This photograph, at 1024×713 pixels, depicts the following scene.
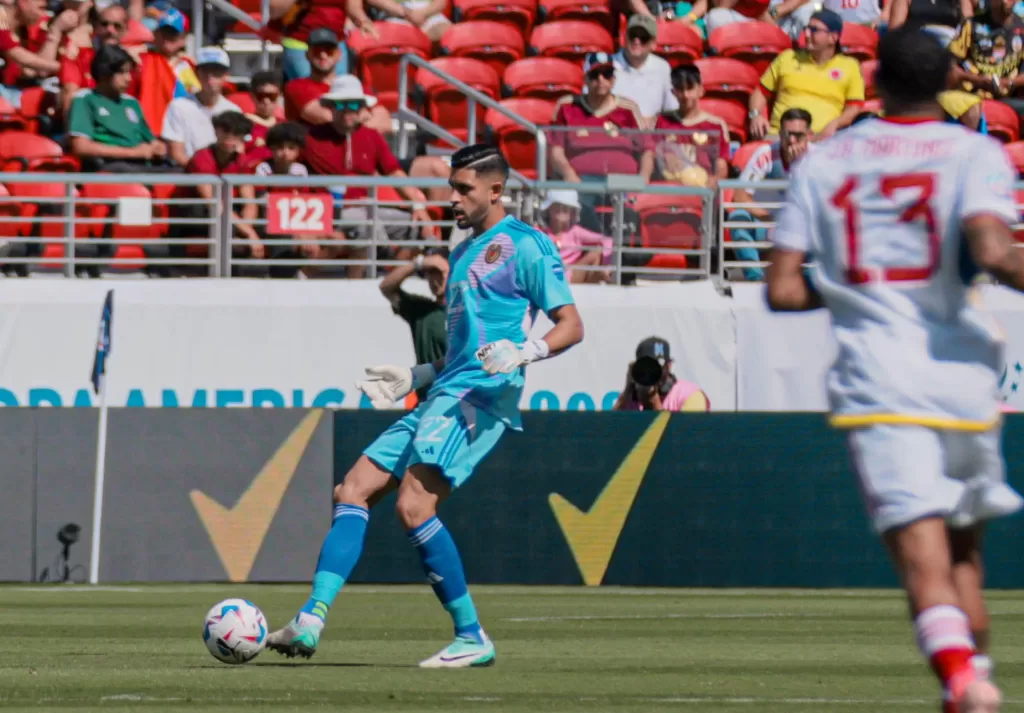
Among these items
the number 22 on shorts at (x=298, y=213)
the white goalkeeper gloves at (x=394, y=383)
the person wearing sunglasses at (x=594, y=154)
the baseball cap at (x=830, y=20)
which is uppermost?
the baseball cap at (x=830, y=20)

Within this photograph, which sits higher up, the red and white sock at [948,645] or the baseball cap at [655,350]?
the red and white sock at [948,645]

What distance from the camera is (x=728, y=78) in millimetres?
21484

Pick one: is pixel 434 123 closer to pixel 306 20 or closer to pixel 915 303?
pixel 306 20

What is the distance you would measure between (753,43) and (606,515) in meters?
8.59

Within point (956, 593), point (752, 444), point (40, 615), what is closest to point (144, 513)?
point (40, 615)

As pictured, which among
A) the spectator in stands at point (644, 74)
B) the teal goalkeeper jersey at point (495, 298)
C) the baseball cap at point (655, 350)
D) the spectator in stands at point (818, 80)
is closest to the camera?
the teal goalkeeper jersey at point (495, 298)

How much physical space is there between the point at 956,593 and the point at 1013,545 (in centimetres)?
1012

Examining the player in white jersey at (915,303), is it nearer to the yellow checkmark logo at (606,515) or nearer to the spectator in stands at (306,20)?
the yellow checkmark logo at (606,515)

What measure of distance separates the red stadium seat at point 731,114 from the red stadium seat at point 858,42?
1.45 m

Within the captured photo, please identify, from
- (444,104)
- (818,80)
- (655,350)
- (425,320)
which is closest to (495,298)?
(425,320)

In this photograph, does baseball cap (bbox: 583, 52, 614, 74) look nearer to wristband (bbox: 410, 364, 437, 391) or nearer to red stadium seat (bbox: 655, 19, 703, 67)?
red stadium seat (bbox: 655, 19, 703, 67)

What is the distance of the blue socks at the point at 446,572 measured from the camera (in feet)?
28.0

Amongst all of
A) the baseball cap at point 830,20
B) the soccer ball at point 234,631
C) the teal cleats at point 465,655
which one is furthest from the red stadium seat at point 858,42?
the soccer ball at point 234,631

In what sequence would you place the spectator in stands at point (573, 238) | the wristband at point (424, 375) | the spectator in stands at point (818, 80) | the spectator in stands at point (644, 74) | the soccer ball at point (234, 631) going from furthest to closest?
the spectator in stands at point (818, 80), the spectator in stands at point (644, 74), the spectator in stands at point (573, 238), the wristband at point (424, 375), the soccer ball at point (234, 631)
